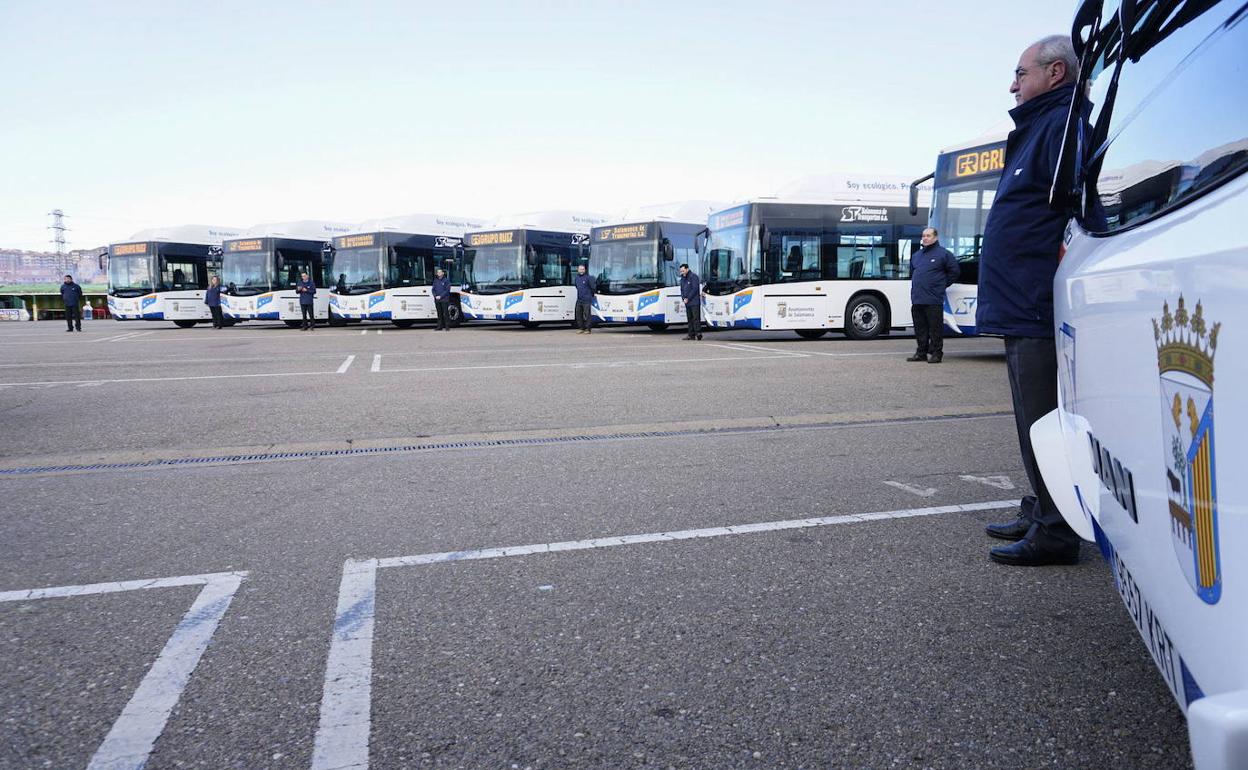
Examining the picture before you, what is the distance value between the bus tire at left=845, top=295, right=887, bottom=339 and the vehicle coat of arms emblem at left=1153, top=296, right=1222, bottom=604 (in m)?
16.5

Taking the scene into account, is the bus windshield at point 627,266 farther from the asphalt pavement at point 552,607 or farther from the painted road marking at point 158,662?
the painted road marking at point 158,662

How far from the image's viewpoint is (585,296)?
22.0m

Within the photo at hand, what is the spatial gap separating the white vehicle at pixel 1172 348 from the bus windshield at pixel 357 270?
24846 millimetres

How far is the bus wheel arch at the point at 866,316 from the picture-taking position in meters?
17.8

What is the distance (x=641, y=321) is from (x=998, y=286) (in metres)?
18.3

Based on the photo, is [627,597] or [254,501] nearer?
[627,597]

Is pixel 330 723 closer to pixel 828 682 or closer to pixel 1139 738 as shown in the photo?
pixel 828 682

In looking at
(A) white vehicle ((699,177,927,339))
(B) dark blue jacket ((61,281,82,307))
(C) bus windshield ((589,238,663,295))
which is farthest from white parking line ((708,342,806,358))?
(B) dark blue jacket ((61,281,82,307))

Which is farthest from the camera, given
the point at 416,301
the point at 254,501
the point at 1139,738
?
the point at 416,301

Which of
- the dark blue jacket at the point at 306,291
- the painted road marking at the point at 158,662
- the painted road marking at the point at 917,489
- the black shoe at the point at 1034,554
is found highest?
the dark blue jacket at the point at 306,291

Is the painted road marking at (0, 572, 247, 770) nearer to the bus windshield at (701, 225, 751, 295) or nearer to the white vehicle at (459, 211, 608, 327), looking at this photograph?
the bus windshield at (701, 225, 751, 295)

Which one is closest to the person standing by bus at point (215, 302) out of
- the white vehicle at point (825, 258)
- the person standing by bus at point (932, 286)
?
the white vehicle at point (825, 258)

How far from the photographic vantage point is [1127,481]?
1.97m

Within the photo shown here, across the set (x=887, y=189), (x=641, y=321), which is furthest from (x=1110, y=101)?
(x=641, y=321)
